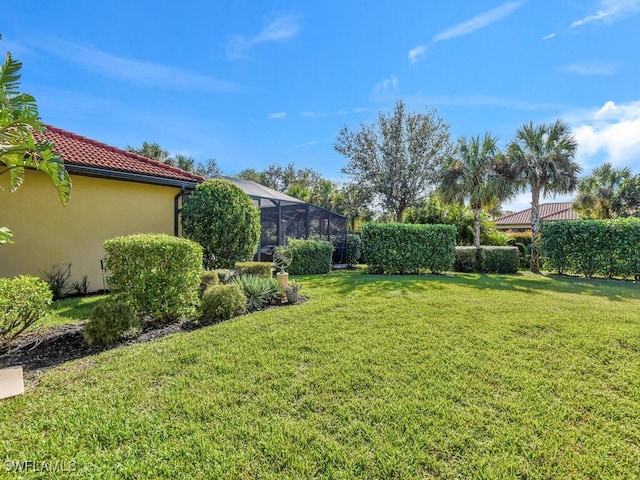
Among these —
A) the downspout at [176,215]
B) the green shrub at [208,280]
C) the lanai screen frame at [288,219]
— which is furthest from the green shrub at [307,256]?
the green shrub at [208,280]

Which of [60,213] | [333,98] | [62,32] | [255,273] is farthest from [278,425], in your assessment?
[333,98]

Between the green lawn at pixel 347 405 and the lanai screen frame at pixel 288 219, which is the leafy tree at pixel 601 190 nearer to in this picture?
the lanai screen frame at pixel 288 219

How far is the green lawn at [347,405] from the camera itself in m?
2.27

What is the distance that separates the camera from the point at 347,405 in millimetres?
2926

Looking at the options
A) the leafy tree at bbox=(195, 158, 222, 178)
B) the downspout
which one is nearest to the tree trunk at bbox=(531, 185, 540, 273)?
the downspout

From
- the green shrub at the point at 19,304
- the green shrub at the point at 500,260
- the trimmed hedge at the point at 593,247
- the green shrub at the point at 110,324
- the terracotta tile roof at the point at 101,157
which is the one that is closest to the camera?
the green shrub at the point at 19,304

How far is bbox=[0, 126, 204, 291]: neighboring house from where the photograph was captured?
24.5 feet

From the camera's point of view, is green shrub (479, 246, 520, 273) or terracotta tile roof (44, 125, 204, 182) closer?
terracotta tile roof (44, 125, 204, 182)

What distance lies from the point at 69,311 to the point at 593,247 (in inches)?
693

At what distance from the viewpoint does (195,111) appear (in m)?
14.6

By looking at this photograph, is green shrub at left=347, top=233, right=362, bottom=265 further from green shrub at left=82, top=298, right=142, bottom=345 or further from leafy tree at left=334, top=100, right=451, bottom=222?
green shrub at left=82, top=298, right=142, bottom=345

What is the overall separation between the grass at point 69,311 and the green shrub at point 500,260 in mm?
15041

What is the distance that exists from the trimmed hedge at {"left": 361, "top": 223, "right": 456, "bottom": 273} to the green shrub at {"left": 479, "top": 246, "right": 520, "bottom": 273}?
2.94 metres

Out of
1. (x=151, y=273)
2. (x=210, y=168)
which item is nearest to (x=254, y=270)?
(x=151, y=273)
